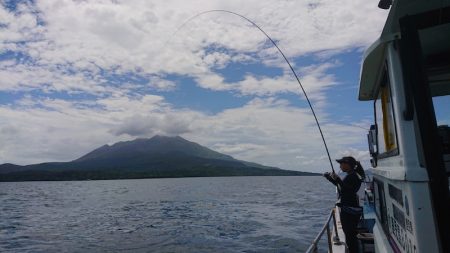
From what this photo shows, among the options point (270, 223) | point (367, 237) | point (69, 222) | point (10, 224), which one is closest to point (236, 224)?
point (270, 223)

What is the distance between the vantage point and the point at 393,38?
10.9 ft

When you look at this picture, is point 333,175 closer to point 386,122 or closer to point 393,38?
point 386,122

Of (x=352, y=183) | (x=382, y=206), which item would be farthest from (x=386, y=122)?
(x=352, y=183)

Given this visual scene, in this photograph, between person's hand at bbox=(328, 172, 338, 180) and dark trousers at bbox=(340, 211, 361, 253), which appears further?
dark trousers at bbox=(340, 211, 361, 253)

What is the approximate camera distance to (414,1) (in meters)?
3.23

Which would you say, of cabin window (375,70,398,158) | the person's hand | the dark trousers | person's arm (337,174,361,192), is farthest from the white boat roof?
the dark trousers

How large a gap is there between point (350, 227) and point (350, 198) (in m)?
0.59

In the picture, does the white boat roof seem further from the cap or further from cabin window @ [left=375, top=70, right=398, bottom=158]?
the cap

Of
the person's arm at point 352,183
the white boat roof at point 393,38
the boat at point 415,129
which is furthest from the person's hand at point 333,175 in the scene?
the boat at point 415,129

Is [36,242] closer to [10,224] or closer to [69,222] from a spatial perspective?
[69,222]

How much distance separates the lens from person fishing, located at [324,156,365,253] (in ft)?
25.8

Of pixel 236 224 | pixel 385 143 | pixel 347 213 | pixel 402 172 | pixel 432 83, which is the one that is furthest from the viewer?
pixel 236 224

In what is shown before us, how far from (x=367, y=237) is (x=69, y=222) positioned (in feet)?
123

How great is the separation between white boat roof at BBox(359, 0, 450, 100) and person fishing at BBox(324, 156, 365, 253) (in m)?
2.90
